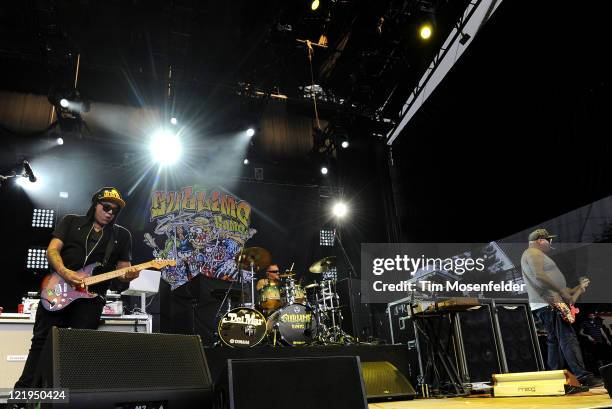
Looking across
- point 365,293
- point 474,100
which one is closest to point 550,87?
point 474,100

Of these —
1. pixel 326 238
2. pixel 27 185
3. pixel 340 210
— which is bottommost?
pixel 326 238

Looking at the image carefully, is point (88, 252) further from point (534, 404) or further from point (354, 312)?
point (354, 312)

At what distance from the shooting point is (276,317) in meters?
6.26

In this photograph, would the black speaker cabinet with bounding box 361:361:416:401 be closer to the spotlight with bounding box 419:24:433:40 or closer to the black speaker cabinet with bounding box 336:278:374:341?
the black speaker cabinet with bounding box 336:278:374:341

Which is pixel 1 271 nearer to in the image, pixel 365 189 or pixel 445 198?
pixel 365 189

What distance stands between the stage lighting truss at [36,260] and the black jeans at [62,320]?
5951 mm

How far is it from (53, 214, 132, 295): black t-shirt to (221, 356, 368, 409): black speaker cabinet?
198 centimetres

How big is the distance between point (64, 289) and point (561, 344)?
14.2 ft

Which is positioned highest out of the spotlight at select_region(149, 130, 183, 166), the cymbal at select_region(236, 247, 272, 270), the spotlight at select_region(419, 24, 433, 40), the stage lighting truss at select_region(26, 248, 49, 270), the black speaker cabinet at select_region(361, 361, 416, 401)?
the spotlight at select_region(419, 24, 433, 40)

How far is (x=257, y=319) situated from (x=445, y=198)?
436 cm

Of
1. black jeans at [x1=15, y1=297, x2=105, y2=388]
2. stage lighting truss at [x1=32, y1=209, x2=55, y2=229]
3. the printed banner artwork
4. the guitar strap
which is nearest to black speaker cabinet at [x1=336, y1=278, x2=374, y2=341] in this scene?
the printed banner artwork

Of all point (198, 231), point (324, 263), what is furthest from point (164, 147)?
point (324, 263)

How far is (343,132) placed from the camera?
9.84m

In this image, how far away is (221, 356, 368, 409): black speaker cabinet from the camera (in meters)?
1.66
